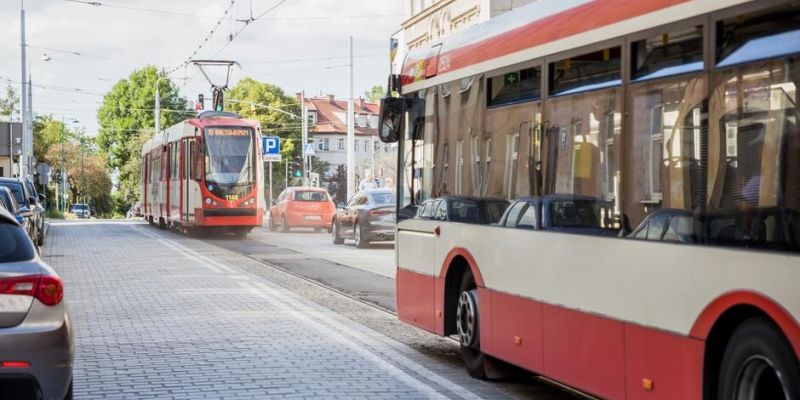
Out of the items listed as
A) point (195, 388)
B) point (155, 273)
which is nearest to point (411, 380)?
point (195, 388)

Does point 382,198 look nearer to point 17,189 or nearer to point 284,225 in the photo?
point 17,189

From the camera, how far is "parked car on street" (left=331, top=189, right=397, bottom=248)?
31.2 meters

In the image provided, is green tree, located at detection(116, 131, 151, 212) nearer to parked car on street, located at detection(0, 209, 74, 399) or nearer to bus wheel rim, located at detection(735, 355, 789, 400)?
parked car on street, located at detection(0, 209, 74, 399)

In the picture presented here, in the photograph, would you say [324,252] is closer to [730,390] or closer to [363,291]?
[363,291]

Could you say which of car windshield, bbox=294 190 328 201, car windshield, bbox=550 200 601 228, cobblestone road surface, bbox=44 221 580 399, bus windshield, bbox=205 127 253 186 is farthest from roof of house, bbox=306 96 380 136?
car windshield, bbox=550 200 601 228

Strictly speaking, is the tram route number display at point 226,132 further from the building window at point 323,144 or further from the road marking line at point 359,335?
the building window at point 323,144

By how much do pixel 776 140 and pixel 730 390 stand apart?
1.11 m

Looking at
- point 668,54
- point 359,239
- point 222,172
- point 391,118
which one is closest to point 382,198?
point 359,239

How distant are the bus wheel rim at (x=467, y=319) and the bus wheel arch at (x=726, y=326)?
145 inches

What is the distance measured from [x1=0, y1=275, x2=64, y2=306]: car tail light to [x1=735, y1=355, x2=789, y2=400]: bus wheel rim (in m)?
3.63

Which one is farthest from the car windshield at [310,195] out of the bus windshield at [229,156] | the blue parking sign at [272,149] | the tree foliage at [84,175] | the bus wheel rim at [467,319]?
the tree foliage at [84,175]

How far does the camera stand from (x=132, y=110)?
104m

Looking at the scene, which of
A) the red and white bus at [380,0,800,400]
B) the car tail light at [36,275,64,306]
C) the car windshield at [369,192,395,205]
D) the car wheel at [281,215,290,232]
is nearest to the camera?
the red and white bus at [380,0,800,400]

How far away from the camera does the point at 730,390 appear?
223 inches
